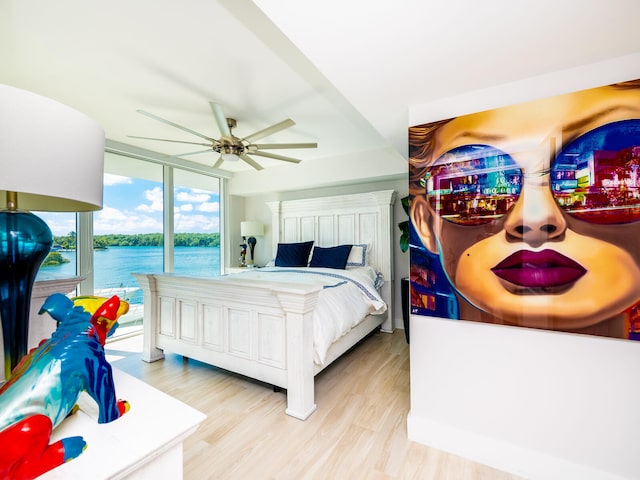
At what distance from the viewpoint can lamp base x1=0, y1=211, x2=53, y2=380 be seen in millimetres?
751

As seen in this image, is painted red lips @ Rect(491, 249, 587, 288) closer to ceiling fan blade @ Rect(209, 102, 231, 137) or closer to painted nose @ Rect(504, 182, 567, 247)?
painted nose @ Rect(504, 182, 567, 247)

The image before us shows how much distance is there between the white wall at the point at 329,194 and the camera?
13.1 ft

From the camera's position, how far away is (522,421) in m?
1.50

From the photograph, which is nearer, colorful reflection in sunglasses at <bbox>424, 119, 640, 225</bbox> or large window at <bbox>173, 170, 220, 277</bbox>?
colorful reflection in sunglasses at <bbox>424, 119, 640, 225</bbox>

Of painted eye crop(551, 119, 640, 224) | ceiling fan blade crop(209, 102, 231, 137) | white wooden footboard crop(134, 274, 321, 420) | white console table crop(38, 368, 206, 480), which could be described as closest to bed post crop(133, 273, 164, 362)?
white wooden footboard crop(134, 274, 321, 420)

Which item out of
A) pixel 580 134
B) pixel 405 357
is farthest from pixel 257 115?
pixel 405 357

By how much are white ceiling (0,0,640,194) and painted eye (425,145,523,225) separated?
→ 388mm

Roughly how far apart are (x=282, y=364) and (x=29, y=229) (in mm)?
1710

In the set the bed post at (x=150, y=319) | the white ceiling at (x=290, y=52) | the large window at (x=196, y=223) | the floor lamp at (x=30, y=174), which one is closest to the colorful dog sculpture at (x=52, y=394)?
the floor lamp at (x=30, y=174)

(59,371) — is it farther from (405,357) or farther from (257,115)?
(405,357)

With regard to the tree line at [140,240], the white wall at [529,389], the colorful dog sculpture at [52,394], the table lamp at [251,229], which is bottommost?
the white wall at [529,389]

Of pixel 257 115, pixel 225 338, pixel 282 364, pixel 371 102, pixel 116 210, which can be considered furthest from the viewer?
pixel 116 210

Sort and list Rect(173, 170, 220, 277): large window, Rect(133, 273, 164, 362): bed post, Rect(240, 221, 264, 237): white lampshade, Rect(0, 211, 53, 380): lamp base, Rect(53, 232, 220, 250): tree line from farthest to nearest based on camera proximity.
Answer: Rect(240, 221, 264, 237): white lampshade
Rect(173, 170, 220, 277): large window
Rect(53, 232, 220, 250): tree line
Rect(133, 273, 164, 362): bed post
Rect(0, 211, 53, 380): lamp base

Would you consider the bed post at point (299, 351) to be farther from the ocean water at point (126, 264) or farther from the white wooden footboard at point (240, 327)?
the ocean water at point (126, 264)
